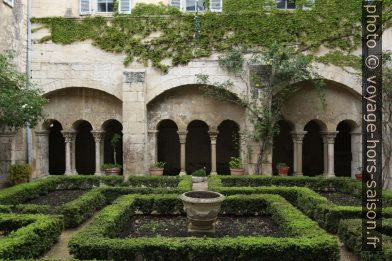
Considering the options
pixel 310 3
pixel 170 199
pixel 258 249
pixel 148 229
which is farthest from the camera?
pixel 310 3

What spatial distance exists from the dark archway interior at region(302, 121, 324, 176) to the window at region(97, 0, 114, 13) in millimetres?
10546

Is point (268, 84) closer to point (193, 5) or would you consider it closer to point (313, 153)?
point (193, 5)

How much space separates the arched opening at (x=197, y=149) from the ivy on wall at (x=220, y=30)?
548 cm

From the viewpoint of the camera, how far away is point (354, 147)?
13.4 metres

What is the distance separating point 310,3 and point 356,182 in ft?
21.1

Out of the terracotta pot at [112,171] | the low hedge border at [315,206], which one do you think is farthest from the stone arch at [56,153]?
the low hedge border at [315,206]

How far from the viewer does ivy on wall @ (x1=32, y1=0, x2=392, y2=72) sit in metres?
12.6

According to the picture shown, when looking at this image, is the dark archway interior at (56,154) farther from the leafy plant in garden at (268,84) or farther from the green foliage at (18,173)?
the leafy plant in garden at (268,84)

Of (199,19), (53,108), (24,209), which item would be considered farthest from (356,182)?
(53,108)

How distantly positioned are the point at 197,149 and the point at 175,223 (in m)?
9.92

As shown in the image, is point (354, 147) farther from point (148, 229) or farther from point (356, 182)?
point (148, 229)

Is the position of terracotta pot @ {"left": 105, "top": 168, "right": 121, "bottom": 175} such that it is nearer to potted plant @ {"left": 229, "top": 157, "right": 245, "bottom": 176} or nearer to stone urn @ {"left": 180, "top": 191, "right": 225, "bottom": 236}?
potted plant @ {"left": 229, "top": 157, "right": 245, "bottom": 176}

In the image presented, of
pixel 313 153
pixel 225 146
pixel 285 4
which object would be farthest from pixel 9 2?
pixel 313 153

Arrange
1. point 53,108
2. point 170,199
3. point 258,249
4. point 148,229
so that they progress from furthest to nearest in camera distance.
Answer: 1. point 53,108
2. point 170,199
3. point 148,229
4. point 258,249
